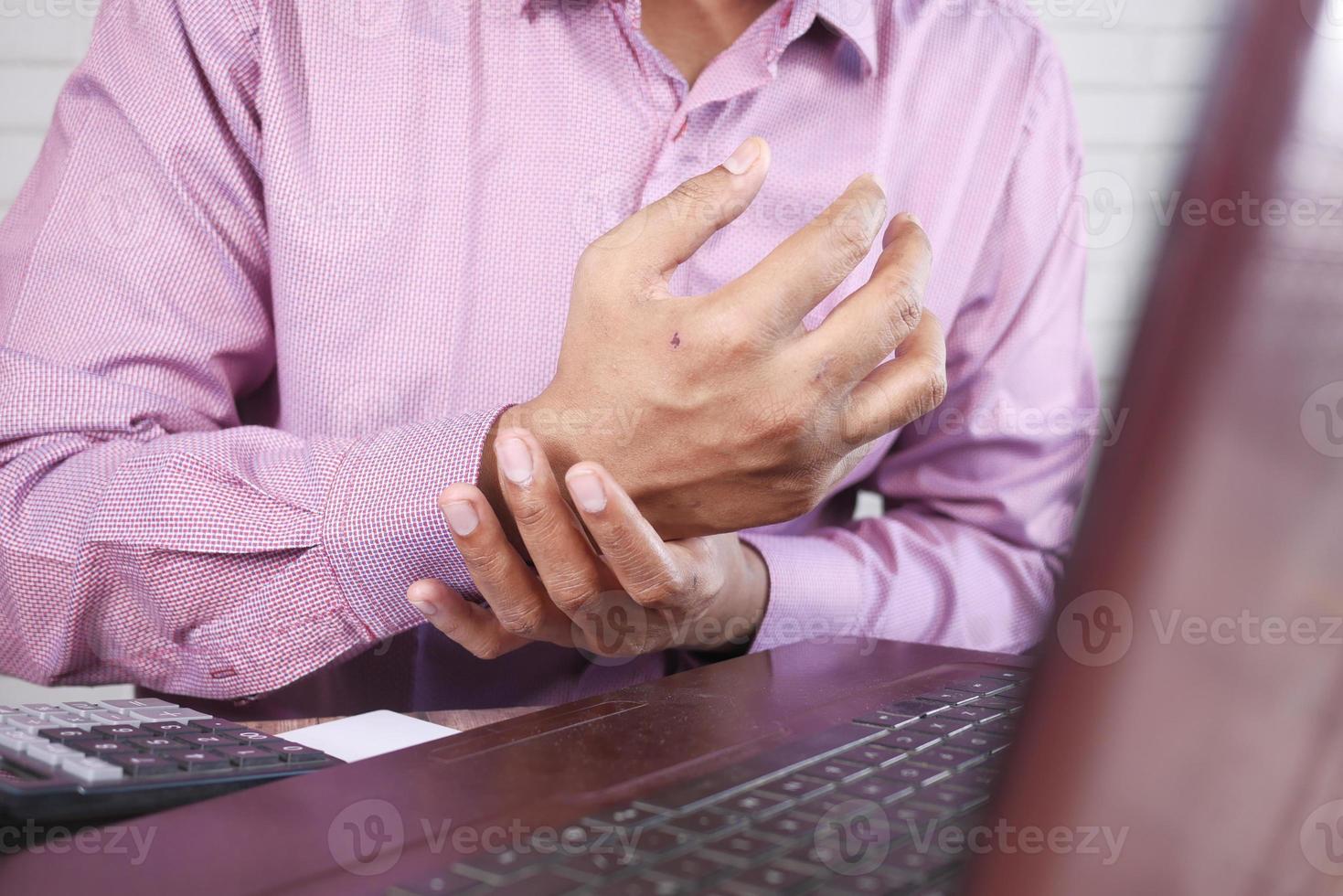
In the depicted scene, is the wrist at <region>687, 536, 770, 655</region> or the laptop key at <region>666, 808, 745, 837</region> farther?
the wrist at <region>687, 536, 770, 655</region>

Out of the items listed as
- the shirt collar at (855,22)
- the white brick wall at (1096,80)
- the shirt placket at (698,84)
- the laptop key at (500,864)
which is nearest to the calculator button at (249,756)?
the laptop key at (500,864)

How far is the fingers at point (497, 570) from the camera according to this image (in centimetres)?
54

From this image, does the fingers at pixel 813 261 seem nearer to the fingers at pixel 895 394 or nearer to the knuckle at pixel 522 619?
the fingers at pixel 895 394

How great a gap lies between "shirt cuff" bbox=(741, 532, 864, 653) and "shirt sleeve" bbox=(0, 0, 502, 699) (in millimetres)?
255

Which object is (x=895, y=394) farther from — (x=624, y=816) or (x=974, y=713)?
(x=624, y=816)

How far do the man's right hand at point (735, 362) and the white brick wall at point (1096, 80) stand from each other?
0.86 metres

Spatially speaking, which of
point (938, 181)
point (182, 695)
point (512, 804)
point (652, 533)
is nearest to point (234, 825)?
point (512, 804)

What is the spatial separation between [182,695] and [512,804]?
1.48 feet

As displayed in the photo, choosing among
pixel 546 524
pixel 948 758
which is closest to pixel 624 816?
pixel 948 758

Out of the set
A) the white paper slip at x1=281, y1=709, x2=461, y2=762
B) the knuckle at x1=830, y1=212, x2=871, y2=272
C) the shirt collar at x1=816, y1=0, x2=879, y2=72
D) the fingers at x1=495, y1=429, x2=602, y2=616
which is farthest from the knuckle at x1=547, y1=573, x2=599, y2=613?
the shirt collar at x1=816, y1=0, x2=879, y2=72

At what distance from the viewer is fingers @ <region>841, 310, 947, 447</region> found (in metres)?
0.56

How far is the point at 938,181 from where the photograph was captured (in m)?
0.92

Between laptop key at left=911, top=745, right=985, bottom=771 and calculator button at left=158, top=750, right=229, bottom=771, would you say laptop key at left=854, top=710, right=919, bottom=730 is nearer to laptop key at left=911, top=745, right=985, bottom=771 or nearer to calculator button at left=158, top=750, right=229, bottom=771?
laptop key at left=911, top=745, right=985, bottom=771

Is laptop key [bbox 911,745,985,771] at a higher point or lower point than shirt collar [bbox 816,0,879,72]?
lower
